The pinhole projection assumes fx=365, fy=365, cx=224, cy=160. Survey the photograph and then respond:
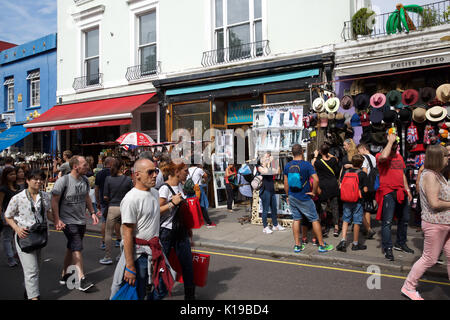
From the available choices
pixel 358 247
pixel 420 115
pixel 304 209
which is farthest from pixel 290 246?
pixel 420 115

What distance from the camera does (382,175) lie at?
6.25 metres

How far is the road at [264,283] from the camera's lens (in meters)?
4.75

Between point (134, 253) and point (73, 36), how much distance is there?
51.8 ft

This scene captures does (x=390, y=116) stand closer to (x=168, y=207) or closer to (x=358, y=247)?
(x=358, y=247)

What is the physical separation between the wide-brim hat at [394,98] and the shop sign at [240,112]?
4.19 metres

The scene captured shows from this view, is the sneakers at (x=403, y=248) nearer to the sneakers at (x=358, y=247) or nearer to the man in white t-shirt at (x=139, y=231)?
the sneakers at (x=358, y=247)

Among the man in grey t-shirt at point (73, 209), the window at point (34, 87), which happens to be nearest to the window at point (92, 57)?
the window at point (34, 87)

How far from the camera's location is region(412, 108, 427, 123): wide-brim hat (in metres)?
8.27

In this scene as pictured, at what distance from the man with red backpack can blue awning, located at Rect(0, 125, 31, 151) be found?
15.5m

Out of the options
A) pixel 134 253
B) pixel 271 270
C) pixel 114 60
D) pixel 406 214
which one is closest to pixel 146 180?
pixel 134 253

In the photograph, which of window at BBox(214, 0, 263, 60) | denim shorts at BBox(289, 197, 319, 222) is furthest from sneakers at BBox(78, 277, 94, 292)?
window at BBox(214, 0, 263, 60)

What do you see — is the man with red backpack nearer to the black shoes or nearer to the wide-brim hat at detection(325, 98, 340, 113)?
the black shoes
